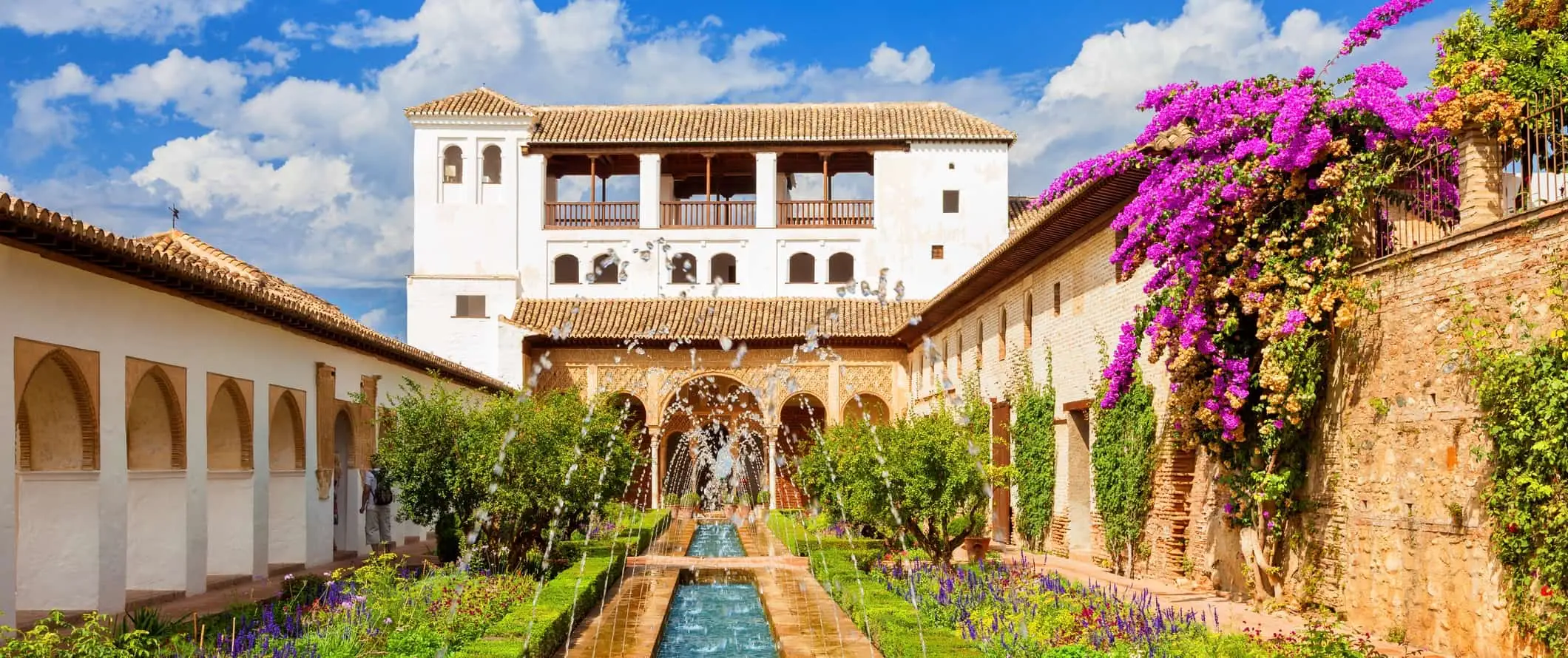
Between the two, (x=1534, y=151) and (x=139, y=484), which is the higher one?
(x=1534, y=151)

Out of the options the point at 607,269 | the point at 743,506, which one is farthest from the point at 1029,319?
the point at 743,506

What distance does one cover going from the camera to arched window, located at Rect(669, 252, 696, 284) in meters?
35.7

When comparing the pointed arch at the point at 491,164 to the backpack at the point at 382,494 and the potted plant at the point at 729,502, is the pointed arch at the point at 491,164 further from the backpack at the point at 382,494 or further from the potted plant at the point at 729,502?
the backpack at the point at 382,494

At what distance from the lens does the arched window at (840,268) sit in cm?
3569

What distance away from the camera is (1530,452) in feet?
27.4

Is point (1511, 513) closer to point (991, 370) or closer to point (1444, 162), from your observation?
point (1444, 162)

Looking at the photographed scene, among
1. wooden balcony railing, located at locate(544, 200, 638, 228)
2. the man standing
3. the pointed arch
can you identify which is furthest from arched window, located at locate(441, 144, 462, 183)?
the man standing

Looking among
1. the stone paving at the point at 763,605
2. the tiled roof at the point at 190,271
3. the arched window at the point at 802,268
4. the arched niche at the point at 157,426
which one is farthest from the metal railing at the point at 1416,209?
the arched window at the point at 802,268

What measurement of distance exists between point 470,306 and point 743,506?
9037 mm

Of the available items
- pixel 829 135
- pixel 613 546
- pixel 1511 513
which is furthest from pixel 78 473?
pixel 829 135

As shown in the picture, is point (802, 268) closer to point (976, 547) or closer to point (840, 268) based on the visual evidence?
point (840, 268)

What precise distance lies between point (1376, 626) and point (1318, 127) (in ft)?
12.9

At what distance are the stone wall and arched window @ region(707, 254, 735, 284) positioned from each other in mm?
25148

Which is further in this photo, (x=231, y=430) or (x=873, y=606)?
(x=231, y=430)
